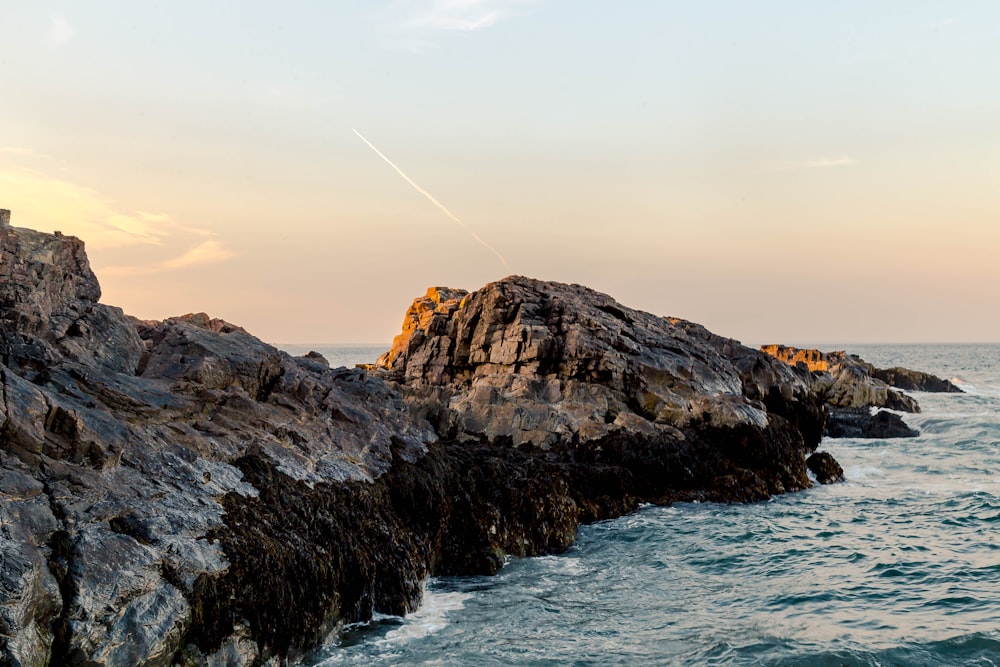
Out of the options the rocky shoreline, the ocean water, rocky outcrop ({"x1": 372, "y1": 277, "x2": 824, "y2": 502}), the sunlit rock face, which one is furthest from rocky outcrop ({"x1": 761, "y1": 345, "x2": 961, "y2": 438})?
the ocean water

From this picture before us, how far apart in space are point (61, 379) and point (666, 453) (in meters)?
19.0

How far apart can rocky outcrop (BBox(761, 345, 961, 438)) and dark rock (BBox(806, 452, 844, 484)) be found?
1049 cm

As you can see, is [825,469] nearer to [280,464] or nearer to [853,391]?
[280,464]

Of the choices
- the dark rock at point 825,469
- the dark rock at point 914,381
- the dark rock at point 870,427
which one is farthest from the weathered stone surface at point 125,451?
the dark rock at point 914,381

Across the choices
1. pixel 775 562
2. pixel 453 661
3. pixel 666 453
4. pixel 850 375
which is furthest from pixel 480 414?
pixel 850 375

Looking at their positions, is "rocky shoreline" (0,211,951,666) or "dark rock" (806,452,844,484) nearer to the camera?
"rocky shoreline" (0,211,951,666)

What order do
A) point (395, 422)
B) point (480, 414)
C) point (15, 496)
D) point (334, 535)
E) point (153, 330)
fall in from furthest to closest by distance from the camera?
point (480, 414) < point (395, 422) < point (153, 330) < point (334, 535) < point (15, 496)

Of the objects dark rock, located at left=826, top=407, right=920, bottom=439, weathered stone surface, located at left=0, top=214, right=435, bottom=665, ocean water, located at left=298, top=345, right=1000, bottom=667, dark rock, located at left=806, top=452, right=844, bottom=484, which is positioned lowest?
ocean water, located at left=298, top=345, right=1000, bottom=667

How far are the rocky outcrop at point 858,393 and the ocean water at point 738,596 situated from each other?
18.2 metres

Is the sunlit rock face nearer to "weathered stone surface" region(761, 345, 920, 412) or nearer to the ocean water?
the ocean water

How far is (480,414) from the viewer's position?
91.9 ft

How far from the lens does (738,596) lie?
16.2 meters

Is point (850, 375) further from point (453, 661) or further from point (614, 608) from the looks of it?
point (453, 661)

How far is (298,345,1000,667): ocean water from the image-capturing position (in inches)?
512
